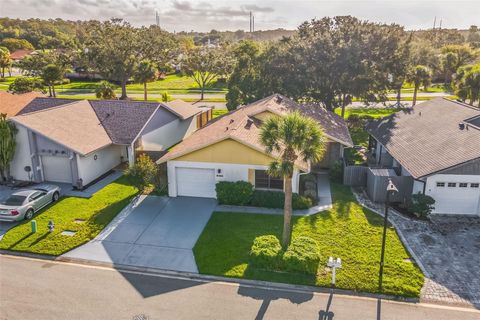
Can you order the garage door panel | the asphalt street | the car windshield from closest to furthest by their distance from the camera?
1. the asphalt street
2. the garage door panel
3. the car windshield

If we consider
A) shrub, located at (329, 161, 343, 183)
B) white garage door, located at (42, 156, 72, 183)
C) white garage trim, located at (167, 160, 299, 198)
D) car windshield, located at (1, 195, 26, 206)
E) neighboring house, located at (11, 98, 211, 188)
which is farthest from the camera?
shrub, located at (329, 161, 343, 183)

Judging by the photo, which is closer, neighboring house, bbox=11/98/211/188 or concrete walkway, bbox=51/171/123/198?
concrete walkway, bbox=51/171/123/198

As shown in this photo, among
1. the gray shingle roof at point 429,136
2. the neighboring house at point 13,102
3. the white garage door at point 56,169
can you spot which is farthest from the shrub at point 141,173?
the neighboring house at point 13,102

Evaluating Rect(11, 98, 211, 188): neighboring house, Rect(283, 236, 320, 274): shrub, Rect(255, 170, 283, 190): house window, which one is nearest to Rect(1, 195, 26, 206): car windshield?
Rect(11, 98, 211, 188): neighboring house

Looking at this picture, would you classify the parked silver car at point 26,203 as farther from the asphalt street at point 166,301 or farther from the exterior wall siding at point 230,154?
the exterior wall siding at point 230,154

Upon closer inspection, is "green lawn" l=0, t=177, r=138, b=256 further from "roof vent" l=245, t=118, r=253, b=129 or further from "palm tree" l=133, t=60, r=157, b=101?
"palm tree" l=133, t=60, r=157, b=101

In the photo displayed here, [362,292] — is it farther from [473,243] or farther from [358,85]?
[358,85]
